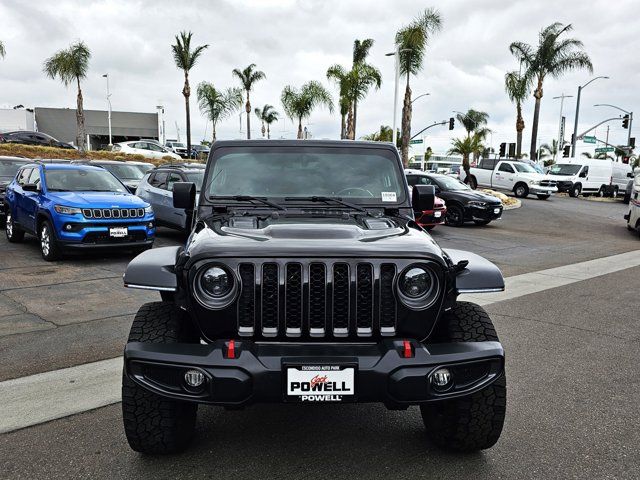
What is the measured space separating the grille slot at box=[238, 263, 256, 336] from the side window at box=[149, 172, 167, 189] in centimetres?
1031

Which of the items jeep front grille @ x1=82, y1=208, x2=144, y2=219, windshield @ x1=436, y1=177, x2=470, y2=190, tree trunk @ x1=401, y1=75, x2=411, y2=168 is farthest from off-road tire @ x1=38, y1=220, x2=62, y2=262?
tree trunk @ x1=401, y1=75, x2=411, y2=168

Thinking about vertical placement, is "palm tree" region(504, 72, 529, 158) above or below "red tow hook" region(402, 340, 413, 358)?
above

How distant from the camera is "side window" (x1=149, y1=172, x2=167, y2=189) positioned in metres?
12.7

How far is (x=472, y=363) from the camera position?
280 cm

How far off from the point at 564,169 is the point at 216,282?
33.7 meters

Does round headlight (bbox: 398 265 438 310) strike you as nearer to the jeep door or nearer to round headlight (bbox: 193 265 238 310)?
round headlight (bbox: 193 265 238 310)

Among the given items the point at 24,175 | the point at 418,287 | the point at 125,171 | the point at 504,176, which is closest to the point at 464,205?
the point at 125,171

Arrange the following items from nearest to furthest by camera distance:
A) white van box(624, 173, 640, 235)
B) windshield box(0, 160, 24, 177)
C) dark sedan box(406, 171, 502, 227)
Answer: windshield box(0, 160, 24, 177) → white van box(624, 173, 640, 235) → dark sedan box(406, 171, 502, 227)

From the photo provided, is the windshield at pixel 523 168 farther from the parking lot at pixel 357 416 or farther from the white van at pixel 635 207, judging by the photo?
the parking lot at pixel 357 416

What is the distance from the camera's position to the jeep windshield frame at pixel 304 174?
4.01m

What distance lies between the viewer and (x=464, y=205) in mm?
16969

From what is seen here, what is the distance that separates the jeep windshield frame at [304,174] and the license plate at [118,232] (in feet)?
19.5

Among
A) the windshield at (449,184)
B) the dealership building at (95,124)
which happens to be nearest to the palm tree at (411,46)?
the windshield at (449,184)

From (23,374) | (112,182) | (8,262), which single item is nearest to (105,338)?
(23,374)
